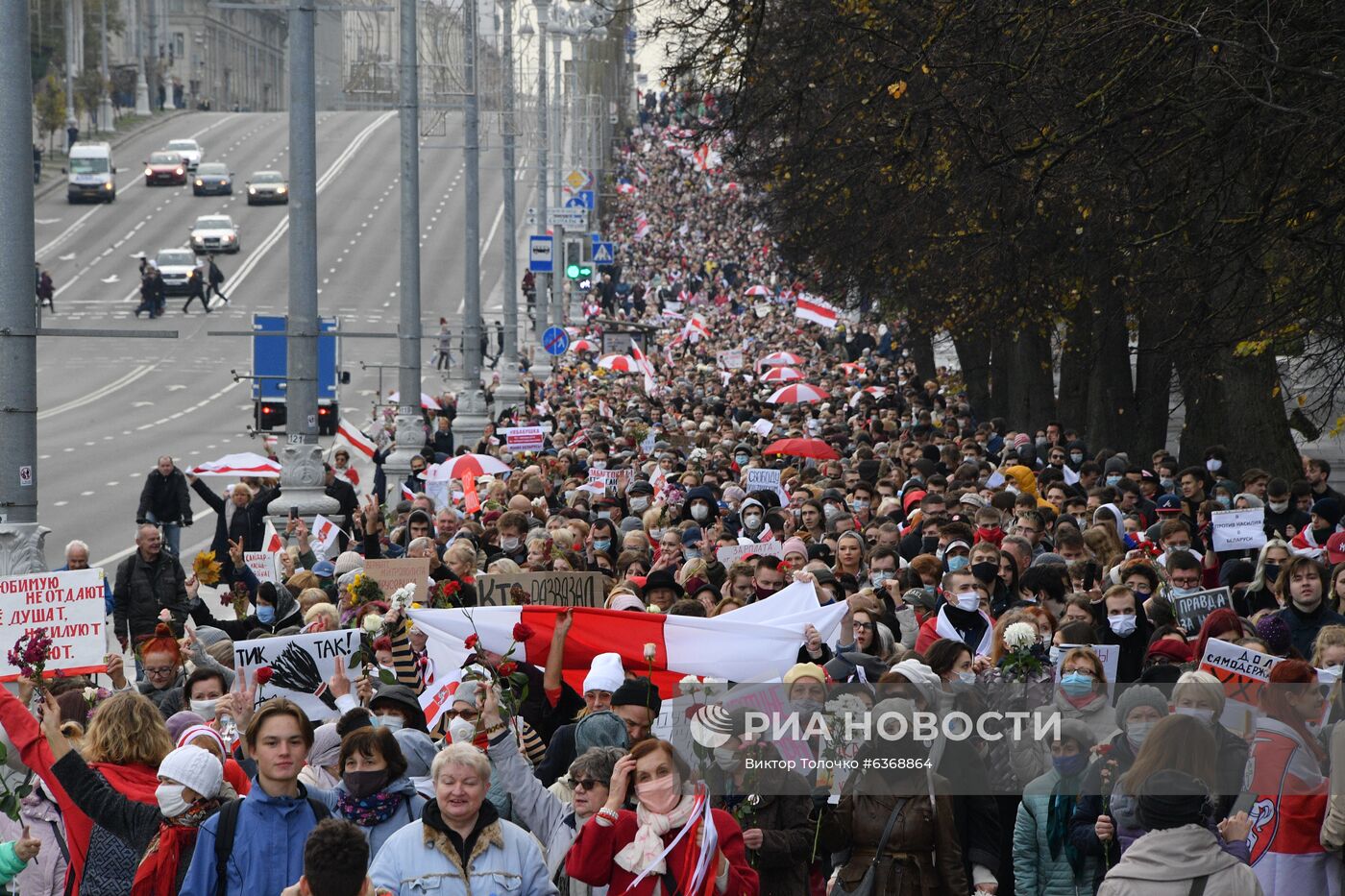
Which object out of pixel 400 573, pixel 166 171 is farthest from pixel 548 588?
pixel 166 171

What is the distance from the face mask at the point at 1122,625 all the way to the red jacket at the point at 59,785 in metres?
5.75

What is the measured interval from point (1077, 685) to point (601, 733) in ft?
7.06

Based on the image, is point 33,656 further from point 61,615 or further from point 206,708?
point 61,615

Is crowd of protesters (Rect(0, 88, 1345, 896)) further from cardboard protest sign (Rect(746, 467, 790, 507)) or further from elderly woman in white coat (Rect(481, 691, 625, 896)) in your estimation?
cardboard protest sign (Rect(746, 467, 790, 507))

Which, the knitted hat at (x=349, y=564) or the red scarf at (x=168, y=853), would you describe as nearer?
the red scarf at (x=168, y=853)

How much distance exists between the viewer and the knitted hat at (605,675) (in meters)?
8.14

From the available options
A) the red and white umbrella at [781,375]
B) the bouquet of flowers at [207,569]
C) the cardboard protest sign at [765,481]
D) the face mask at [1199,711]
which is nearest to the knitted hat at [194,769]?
the face mask at [1199,711]

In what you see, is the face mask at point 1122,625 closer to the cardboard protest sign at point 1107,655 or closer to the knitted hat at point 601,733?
the cardboard protest sign at point 1107,655

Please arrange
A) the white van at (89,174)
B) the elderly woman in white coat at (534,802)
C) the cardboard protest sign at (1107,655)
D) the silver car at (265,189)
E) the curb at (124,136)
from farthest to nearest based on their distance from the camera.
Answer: the curb at (124,136)
the silver car at (265,189)
the white van at (89,174)
the cardboard protest sign at (1107,655)
the elderly woman in white coat at (534,802)

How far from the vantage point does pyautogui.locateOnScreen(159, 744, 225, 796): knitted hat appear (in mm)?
6652

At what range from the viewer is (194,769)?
262 inches

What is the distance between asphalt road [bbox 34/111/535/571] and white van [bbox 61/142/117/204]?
0.67 m

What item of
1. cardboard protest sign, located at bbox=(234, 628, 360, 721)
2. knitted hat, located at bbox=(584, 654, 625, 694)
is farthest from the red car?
knitted hat, located at bbox=(584, 654, 625, 694)

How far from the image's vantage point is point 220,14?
465 feet
